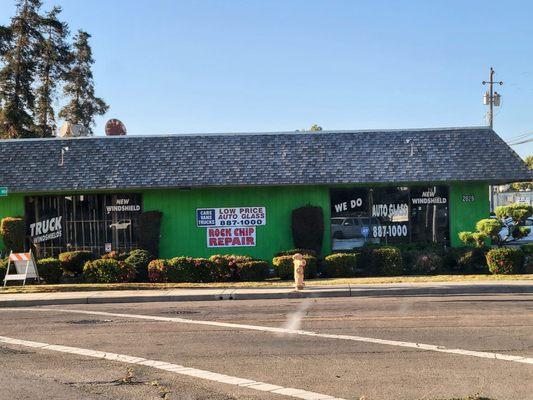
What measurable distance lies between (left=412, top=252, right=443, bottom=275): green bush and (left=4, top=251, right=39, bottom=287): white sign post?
12.1 m

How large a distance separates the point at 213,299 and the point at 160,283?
3.66 m

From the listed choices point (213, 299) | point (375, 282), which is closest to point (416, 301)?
point (375, 282)

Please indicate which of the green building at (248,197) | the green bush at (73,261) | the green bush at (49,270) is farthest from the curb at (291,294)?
the green building at (248,197)

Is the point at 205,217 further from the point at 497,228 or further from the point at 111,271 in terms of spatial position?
the point at 497,228

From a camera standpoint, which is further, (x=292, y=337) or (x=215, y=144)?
(x=215, y=144)

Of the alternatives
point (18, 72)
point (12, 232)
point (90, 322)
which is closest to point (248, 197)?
point (12, 232)

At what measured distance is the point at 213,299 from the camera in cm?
1555

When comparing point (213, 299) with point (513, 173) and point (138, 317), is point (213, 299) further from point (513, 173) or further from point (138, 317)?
point (513, 173)

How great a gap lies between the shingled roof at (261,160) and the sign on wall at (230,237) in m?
1.88

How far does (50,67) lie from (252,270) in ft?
114

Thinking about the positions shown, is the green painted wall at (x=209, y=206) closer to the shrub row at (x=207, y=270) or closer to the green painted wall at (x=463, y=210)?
the shrub row at (x=207, y=270)

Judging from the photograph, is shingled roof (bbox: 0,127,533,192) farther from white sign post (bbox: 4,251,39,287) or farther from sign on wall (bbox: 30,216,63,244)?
white sign post (bbox: 4,251,39,287)

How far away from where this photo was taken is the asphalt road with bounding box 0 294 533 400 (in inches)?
266

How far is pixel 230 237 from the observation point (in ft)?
71.3
